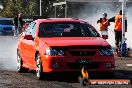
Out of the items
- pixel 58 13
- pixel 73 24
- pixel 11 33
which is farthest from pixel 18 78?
pixel 58 13

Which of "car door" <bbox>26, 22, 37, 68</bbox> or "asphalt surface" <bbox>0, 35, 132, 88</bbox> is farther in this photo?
A: "car door" <bbox>26, 22, 37, 68</bbox>

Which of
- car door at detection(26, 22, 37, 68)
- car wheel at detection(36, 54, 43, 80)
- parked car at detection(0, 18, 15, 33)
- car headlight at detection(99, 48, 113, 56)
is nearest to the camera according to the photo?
car headlight at detection(99, 48, 113, 56)

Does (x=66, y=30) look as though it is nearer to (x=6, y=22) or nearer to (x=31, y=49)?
(x=31, y=49)

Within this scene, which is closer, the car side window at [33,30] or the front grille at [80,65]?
the front grille at [80,65]

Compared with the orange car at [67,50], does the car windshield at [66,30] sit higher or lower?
higher

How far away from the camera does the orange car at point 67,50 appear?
37.3 ft

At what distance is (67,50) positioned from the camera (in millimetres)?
11383

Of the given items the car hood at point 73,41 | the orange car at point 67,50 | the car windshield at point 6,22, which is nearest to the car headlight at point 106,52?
the orange car at point 67,50

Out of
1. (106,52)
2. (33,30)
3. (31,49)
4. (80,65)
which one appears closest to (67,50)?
(80,65)

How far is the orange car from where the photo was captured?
1137cm

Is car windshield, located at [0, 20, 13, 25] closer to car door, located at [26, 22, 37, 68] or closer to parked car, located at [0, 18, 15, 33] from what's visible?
parked car, located at [0, 18, 15, 33]

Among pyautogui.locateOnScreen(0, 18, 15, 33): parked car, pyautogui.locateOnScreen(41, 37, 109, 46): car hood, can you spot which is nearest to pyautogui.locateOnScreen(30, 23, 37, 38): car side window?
pyautogui.locateOnScreen(41, 37, 109, 46): car hood

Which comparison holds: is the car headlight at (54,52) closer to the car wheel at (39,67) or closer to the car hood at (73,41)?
the car hood at (73,41)

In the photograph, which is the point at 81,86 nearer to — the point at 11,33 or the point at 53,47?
the point at 53,47
